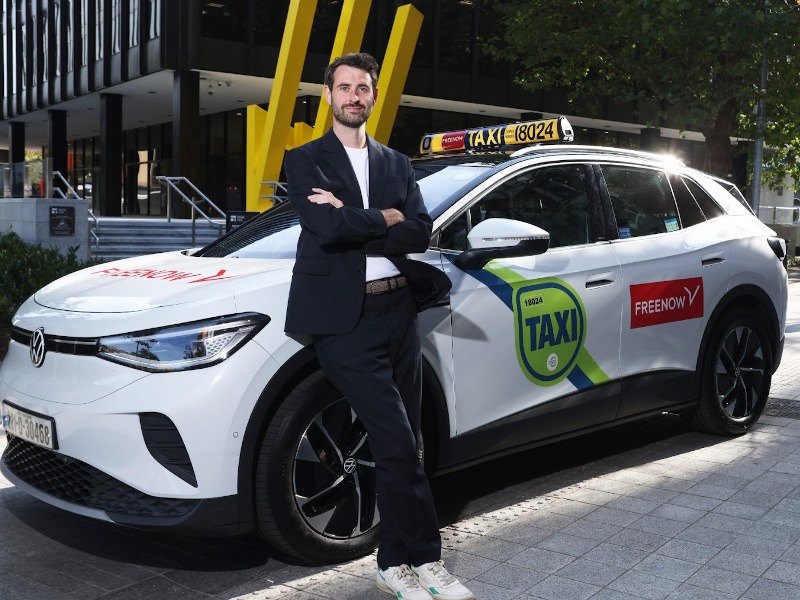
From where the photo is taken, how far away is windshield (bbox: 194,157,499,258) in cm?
448

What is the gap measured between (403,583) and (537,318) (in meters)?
1.54

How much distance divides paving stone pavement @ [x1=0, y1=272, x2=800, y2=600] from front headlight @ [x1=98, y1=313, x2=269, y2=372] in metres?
0.91

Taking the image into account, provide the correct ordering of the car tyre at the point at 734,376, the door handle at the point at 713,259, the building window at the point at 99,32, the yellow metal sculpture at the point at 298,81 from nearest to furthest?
the door handle at the point at 713,259 < the car tyre at the point at 734,376 < the yellow metal sculpture at the point at 298,81 < the building window at the point at 99,32

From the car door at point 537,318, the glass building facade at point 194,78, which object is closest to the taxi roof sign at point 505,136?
the car door at point 537,318

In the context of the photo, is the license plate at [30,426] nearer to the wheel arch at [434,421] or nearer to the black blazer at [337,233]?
the black blazer at [337,233]

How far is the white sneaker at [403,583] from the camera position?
3514 mm

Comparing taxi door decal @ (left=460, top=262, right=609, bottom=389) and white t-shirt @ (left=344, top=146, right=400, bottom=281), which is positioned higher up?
white t-shirt @ (left=344, top=146, right=400, bottom=281)

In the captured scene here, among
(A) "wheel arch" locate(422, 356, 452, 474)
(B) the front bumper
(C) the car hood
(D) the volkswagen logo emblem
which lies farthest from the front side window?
(D) the volkswagen logo emblem

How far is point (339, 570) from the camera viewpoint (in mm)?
3916

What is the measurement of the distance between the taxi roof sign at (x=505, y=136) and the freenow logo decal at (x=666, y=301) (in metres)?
0.93

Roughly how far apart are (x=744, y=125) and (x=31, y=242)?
1697cm

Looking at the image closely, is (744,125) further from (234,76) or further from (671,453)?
(671,453)

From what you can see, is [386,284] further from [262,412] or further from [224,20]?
[224,20]

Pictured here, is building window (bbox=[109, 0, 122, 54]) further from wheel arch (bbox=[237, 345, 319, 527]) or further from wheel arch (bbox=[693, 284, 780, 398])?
wheel arch (bbox=[237, 345, 319, 527])
